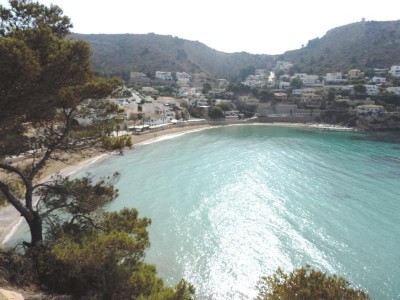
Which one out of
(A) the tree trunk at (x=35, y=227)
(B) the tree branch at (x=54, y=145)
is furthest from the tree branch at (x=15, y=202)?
(B) the tree branch at (x=54, y=145)

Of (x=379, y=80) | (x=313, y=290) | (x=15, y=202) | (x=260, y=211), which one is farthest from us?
(x=379, y=80)

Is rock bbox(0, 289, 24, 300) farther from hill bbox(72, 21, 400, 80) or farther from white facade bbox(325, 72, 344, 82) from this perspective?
white facade bbox(325, 72, 344, 82)

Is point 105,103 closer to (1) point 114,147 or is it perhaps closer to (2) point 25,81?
(1) point 114,147

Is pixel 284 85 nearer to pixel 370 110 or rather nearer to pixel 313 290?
pixel 370 110

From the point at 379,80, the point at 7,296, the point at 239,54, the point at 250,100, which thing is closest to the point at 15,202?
the point at 7,296

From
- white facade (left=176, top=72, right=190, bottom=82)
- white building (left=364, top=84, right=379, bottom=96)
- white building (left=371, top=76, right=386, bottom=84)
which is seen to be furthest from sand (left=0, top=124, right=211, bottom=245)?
white building (left=371, top=76, right=386, bottom=84)

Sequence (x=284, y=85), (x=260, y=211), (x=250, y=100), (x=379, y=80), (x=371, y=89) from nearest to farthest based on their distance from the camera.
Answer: (x=260, y=211), (x=250, y=100), (x=371, y=89), (x=379, y=80), (x=284, y=85)
